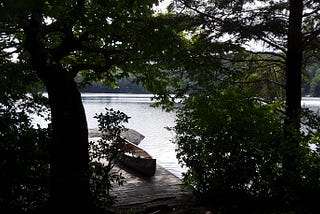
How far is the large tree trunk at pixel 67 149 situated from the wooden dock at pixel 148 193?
2.01 m

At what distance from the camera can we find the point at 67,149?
589cm

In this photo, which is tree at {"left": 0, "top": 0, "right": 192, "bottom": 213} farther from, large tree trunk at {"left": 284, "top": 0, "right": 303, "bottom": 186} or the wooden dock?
large tree trunk at {"left": 284, "top": 0, "right": 303, "bottom": 186}

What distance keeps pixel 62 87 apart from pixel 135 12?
211 cm

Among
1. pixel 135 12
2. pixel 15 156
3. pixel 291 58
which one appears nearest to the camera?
pixel 15 156

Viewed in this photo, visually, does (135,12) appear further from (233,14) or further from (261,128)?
(261,128)

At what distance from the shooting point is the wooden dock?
8.15 m

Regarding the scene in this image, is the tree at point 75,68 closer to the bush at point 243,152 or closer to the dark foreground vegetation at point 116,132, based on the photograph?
the dark foreground vegetation at point 116,132

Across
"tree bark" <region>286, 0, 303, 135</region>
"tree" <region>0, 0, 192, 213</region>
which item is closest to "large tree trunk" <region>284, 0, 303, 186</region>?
"tree bark" <region>286, 0, 303, 135</region>

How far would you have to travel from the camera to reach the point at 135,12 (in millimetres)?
6961

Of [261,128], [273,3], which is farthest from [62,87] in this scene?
[273,3]

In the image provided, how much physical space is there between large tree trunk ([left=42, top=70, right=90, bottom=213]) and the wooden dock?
2.01 meters

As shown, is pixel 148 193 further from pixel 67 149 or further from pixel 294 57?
pixel 294 57

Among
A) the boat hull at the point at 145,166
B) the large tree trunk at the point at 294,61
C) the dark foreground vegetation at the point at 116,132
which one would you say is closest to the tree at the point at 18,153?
the dark foreground vegetation at the point at 116,132

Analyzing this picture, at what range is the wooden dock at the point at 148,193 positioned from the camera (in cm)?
815
